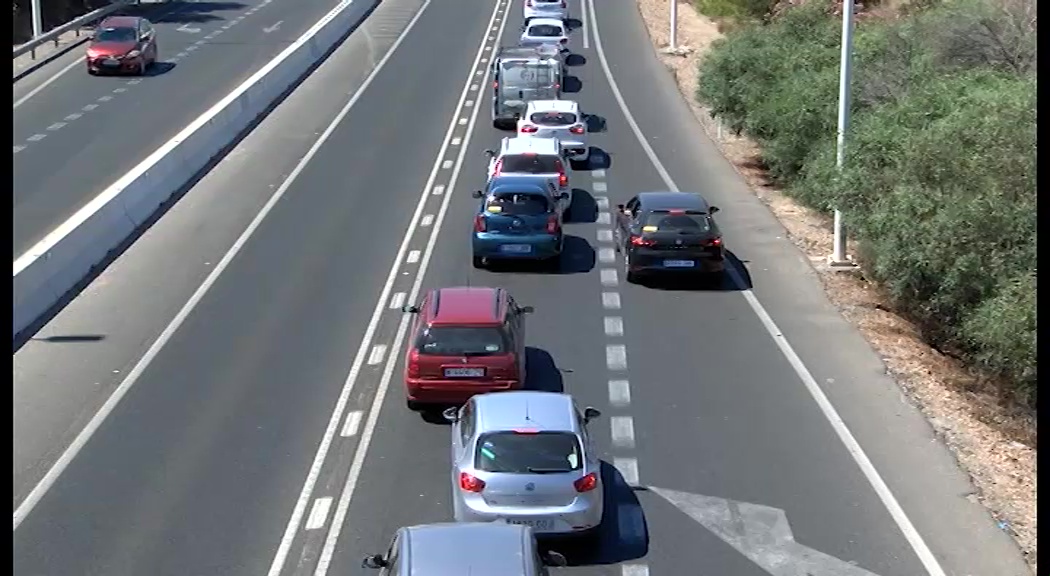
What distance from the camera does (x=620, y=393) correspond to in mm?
19484

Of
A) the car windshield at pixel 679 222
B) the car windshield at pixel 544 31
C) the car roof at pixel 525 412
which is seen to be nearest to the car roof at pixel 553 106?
the car windshield at pixel 679 222

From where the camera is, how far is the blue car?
25.7 metres

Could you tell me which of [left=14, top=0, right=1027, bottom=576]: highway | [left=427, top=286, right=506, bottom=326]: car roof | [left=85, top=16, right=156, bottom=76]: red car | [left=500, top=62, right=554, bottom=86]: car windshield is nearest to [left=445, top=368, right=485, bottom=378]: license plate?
[left=427, top=286, right=506, bottom=326]: car roof

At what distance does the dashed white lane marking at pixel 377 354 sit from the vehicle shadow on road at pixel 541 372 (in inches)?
77.2

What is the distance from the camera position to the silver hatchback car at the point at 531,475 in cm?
1439

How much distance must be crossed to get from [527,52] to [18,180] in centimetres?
3614

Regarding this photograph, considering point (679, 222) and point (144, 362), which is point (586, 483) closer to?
point (144, 362)

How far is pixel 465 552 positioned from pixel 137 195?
58.8 feet

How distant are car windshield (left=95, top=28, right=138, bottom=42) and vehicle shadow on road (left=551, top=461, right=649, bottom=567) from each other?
109 ft

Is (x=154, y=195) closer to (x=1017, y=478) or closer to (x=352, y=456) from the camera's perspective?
(x=352, y=456)

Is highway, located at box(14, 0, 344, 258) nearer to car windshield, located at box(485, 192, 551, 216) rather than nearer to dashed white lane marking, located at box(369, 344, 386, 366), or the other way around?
dashed white lane marking, located at box(369, 344, 386, 366)

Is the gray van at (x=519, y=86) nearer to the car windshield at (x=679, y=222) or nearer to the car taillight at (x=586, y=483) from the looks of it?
the car windshield at (x=679, y=222)

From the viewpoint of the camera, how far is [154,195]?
29.0 m
